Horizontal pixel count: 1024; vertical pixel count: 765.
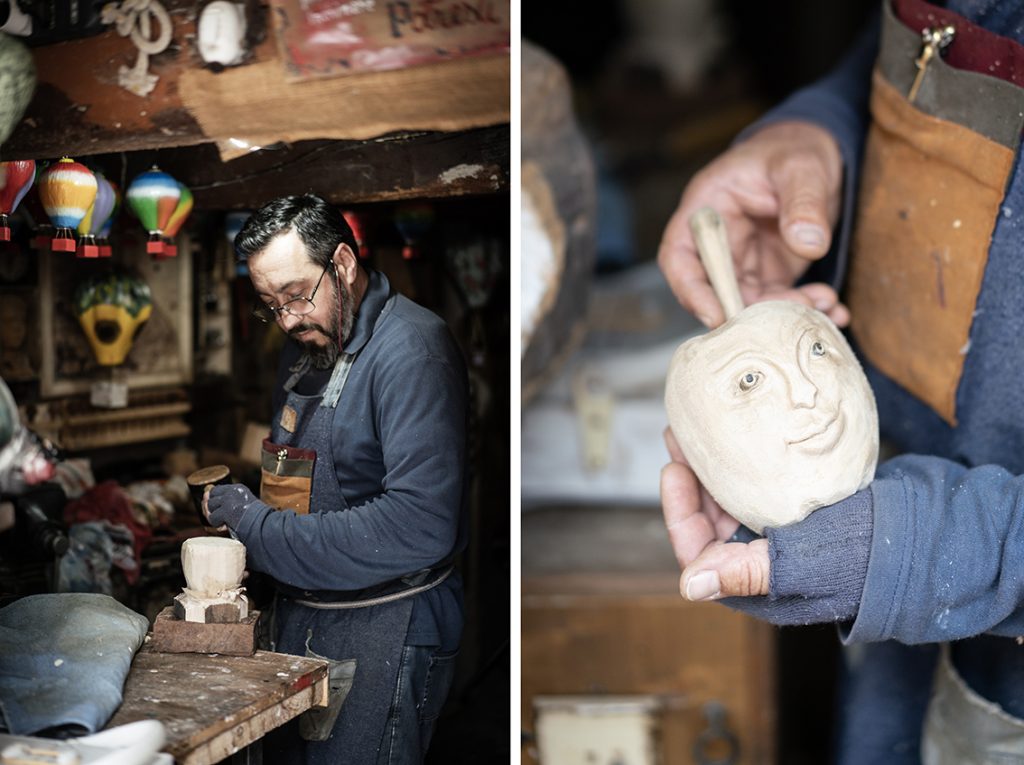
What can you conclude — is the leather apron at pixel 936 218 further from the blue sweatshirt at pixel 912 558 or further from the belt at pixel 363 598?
Result: the belt at pixel 363 598

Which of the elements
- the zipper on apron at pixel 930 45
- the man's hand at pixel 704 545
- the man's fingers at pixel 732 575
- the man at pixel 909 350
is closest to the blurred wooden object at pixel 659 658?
the man at pixel 909 350

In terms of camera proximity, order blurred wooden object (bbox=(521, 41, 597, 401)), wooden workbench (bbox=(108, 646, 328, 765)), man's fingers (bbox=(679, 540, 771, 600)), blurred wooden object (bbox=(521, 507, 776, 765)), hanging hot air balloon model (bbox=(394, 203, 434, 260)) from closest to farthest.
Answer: wooden workbench (bbox=(108, 646, 328, 765))
man's fingers (bbox=(679, 540, 771, 600))
hanging hot air balloon model (bbox=(394, 203, 434, 260))
blurred wooden object (bbox=(521, 41, 597, 401))
blurred wooden object (bbox=(521, 507, 776, 765))

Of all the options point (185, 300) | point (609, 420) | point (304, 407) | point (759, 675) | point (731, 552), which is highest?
point (185, 300)

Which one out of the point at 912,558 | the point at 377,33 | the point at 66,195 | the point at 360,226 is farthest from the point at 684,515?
the point at 66,195

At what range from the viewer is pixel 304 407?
1559mm

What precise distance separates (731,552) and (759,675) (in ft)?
3.64

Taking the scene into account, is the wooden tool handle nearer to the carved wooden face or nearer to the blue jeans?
the carved wooden face

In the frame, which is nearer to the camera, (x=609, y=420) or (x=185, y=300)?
(x=185, y=300)

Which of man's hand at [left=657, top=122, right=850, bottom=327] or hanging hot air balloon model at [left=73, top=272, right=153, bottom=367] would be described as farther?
man's hand at [left=657, top=122, right=850, bottom=327]

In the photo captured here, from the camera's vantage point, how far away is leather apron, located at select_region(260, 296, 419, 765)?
1.53 meters

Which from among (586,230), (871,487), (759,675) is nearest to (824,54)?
(586,230)

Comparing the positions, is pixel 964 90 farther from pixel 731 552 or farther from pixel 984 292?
pixel 731 552

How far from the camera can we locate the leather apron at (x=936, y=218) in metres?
1.68

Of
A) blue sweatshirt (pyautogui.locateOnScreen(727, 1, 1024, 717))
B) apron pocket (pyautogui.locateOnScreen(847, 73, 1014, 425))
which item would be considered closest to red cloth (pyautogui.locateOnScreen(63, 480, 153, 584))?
blue sweatshirt (pyautogui.locateOnScreen(727, 1, 1024, 717))
